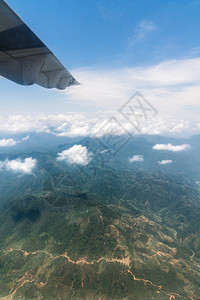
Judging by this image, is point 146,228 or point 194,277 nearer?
point 194,277

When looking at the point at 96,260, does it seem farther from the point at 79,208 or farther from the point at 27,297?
the point at 79,208

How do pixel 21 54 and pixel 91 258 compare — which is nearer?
pixel 21 54

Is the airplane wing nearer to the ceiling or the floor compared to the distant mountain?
nearer to the ceiling

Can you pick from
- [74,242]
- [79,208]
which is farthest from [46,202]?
[74,242]

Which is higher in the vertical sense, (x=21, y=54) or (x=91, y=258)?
(x=21, y=54)

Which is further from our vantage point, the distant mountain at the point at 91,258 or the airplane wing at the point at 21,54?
the distant mountain at the point at 91,258

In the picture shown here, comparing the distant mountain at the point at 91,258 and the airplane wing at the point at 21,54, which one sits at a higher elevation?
the airplane wing at the point at 21,54

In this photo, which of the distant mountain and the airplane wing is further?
the distant mountain

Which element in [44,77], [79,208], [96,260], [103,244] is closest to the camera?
[44,77]
